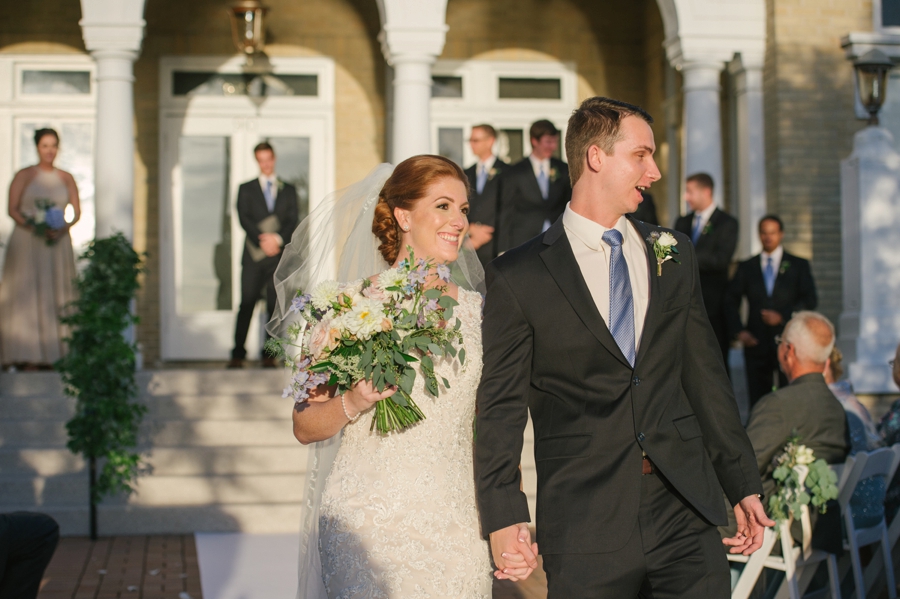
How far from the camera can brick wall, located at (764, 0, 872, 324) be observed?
11.4 m

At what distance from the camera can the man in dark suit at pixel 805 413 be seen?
17.0 ft

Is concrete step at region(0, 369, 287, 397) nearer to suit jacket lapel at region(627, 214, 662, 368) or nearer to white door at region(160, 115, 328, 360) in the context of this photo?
white door at region(160, 115, 328, 360)

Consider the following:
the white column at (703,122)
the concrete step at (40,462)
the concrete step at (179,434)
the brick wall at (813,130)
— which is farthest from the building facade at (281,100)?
the concrete step at (40,462)

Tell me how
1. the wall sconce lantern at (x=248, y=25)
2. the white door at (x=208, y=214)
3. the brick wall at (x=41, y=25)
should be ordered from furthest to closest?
the white door at (x=208, y=214)
the brick wall at (x=41, y=25)
the wall sconce lantern at (x=248, y=25)

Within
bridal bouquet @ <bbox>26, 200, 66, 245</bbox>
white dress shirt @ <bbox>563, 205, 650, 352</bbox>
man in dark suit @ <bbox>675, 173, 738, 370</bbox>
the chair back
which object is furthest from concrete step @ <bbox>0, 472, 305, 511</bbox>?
white dress shirt @ <bbox>563, 205, 650, 352</bbox>

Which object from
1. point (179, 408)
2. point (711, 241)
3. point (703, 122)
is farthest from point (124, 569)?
point (703, 122)

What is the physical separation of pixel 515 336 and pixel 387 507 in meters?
0.77

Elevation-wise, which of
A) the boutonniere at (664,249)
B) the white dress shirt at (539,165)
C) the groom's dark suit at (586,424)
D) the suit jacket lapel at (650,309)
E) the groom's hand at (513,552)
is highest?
the white dress shirt at (539,165)

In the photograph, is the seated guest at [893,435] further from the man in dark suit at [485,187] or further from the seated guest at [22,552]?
the seated guest at [22,552]

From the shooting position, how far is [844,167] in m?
10.7

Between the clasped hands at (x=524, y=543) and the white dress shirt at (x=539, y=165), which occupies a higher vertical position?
the white dress shirt at (x=539, y=165)

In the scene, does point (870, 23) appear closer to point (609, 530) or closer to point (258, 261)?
point (258, 261)

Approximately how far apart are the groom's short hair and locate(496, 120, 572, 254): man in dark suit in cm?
608

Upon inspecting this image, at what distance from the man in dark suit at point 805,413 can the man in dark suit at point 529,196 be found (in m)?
4.14
